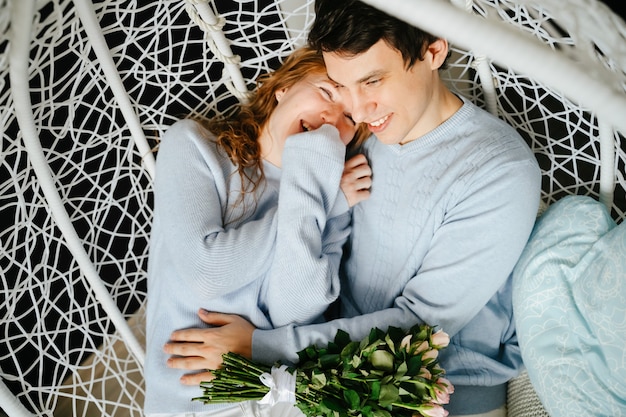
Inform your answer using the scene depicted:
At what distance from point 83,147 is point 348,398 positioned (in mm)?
849

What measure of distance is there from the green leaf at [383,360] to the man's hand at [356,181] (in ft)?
1.31

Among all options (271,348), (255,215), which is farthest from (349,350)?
(255,215)

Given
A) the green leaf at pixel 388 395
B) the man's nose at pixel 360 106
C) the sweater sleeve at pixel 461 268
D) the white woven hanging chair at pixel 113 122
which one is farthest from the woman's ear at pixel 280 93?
the green leaf at pixel 388 395

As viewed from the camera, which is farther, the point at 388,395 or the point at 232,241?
the point at 232,241

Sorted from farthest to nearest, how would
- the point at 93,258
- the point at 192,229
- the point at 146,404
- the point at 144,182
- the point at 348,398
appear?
the point at 144,182, the point at 93,258, the point at 146,404, the point at 192,229, the point at 348,398

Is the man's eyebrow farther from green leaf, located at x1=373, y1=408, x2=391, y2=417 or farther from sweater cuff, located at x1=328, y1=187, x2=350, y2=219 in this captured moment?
green leaf, located at x1=373, y1=408, x2=391, y2=417

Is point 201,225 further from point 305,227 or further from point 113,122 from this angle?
point 113,122

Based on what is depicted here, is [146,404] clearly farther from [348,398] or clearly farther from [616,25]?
[616,25]

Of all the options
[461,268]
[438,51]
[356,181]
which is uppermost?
[438,51]

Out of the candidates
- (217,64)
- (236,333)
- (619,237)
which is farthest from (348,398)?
(217,64)

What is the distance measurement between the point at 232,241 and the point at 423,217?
1.43ft

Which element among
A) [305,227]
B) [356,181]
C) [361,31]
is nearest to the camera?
[361,31]

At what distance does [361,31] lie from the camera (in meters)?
1.06

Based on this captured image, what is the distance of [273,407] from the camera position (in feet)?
4.57
